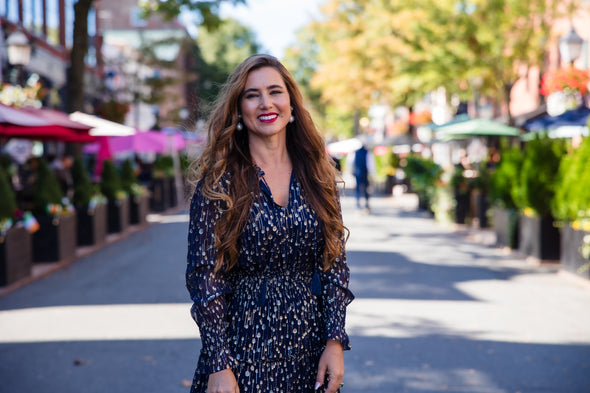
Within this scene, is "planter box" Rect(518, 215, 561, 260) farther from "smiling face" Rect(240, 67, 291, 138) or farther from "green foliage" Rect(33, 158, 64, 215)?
"smiling face" Rect(240, 67, 291, 138)

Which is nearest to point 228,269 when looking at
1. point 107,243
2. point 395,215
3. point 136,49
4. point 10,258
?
point 10,258

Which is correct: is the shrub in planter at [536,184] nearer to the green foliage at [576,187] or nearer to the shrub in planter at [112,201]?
the green foliage at [576,187]

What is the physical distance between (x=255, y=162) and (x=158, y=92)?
114 ft

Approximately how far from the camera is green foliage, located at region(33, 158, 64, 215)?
473 inches

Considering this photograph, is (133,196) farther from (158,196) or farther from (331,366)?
(331,366)

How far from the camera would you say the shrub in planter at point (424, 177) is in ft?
71.6

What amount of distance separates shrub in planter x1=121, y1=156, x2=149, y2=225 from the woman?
16195 millimetres

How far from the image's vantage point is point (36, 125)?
12.6 meters

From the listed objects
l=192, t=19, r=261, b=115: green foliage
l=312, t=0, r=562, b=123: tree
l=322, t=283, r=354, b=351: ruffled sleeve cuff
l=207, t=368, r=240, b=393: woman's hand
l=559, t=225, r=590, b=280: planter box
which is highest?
l=192, t=19, r=261, b=115: green foliage

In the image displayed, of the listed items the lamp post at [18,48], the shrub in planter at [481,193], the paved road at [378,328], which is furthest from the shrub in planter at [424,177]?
the lamp post at [18,48]

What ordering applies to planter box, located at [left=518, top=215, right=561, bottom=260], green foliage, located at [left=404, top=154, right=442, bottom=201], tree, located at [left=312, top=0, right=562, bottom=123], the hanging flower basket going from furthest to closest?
green foliage, located at [left=404, top=154, right=442, bottom=201]
tree, located at [left=312, top=0, right=562, bottom=123]
the hanging flower basket
planter box, located at [left=518, top=215, right=561, bottom=260]

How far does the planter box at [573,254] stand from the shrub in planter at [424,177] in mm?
10288

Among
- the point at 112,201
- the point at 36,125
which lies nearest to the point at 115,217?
the point at 112,201

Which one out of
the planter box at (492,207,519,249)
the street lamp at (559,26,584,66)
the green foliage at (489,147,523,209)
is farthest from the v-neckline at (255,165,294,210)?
the street lamp at (559,26,584,66)
